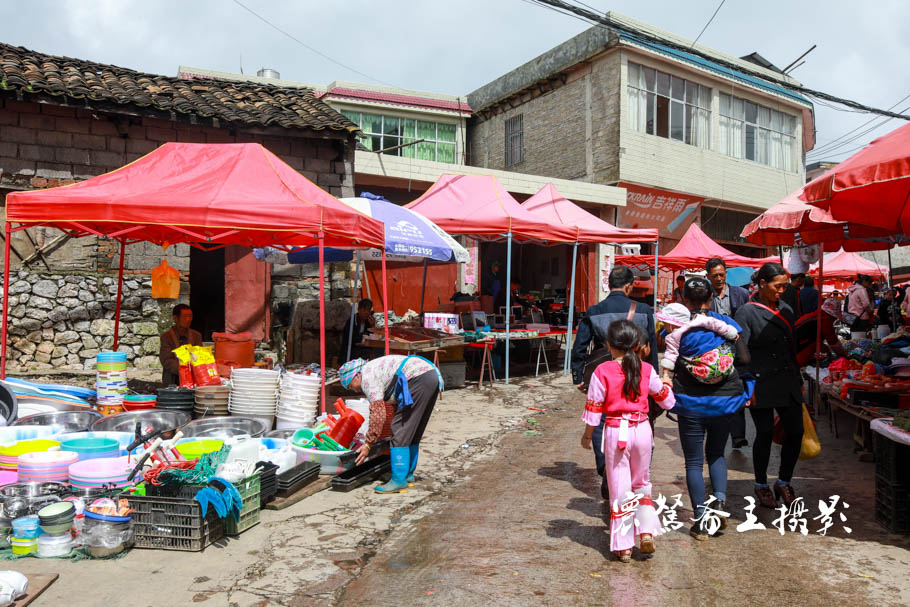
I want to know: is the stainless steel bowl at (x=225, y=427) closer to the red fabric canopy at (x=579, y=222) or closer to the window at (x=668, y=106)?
the red fabric canopy at (x=579, y=222)

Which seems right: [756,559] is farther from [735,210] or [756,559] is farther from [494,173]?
[735,210]

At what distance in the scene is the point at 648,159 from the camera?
2023cm

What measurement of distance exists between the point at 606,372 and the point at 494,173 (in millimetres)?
14209

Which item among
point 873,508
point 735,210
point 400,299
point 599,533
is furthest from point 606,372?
point 735,210

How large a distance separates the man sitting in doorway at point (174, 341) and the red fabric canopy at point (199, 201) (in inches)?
41.2

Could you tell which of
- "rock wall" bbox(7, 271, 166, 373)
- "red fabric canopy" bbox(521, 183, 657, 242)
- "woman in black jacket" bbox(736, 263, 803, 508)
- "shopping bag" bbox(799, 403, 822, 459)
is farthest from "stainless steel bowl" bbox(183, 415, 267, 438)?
"red fabric canopy" bbox(521, 183, 657, 242)

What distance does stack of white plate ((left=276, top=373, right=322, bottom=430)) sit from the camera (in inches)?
263

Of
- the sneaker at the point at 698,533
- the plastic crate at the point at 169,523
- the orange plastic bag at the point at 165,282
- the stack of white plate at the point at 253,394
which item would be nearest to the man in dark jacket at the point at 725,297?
the sneaker at the point at 698,533

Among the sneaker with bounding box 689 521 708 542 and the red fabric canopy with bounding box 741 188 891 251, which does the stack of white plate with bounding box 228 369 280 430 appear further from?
the red fabric canopy with bounding box 741 188 891 251

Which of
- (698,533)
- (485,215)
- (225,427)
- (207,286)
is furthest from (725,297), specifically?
(207,286)

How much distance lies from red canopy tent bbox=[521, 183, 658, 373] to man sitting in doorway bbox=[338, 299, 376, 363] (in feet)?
12.3

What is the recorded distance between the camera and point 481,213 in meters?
11.4

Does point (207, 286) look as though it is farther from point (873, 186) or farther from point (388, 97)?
point (873, 186)

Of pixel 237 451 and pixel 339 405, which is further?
pixel 339 405
